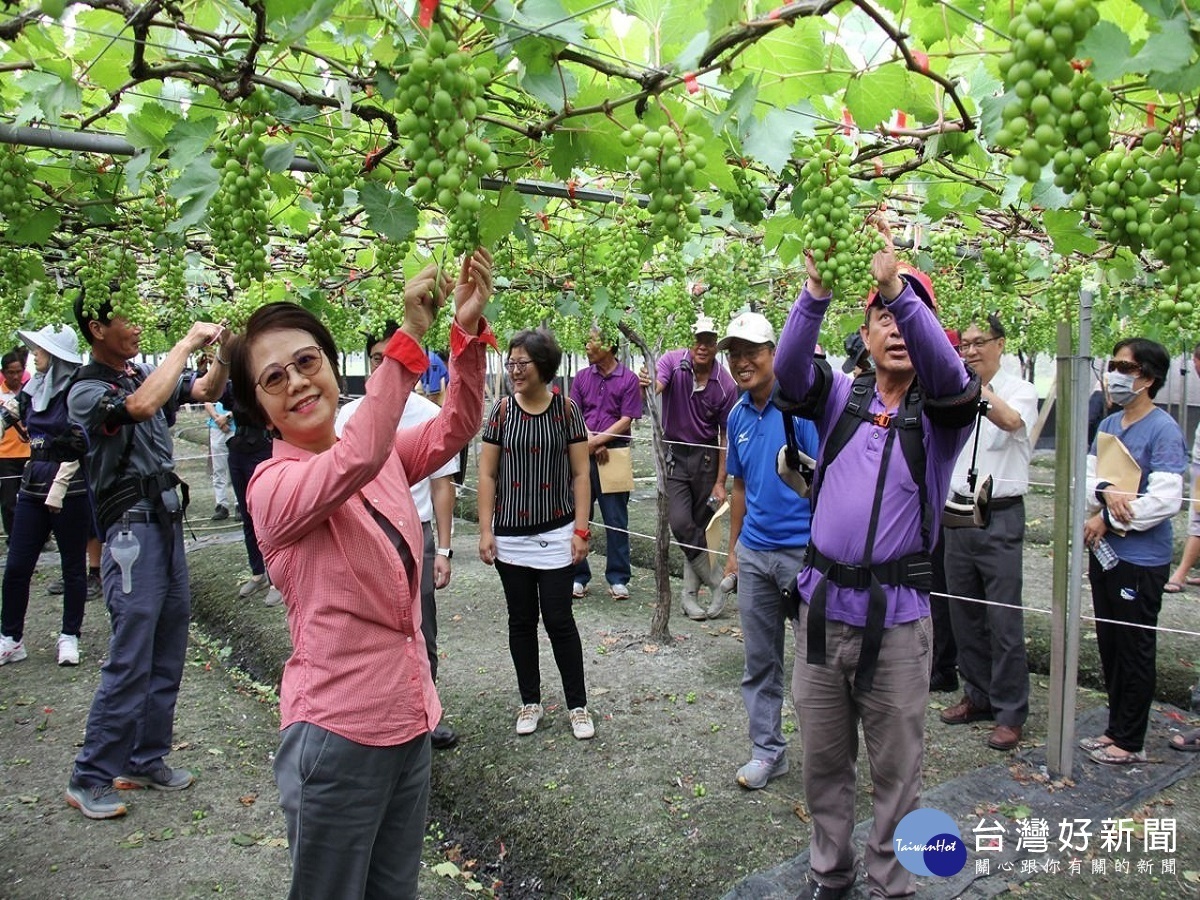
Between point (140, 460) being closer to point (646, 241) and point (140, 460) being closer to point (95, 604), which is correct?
point (646, 241)

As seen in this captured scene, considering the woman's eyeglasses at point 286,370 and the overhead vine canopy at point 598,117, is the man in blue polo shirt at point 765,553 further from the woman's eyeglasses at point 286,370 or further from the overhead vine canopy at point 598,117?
the woman's eyeglasses at point 286,370

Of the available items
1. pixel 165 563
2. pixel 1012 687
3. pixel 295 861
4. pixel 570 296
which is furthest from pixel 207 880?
pixel 570 296

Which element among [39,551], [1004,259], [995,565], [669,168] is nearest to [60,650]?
[39,551]

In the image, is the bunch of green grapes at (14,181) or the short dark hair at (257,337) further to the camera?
the bunch of green grapes at (14,181)

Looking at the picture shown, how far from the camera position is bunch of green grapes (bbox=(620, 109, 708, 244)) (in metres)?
1.57

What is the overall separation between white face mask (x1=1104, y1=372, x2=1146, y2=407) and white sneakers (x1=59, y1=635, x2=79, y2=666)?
227 inches

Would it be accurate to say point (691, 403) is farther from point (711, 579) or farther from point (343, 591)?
point (343, 591)

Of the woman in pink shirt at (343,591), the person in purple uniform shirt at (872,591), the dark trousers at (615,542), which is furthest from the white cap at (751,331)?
the dark trousers at (615,542)

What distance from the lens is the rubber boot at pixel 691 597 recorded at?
5.79m

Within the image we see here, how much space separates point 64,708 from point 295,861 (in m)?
3.42

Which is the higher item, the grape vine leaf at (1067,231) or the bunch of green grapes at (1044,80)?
the grape vine leaf at (1067,231)

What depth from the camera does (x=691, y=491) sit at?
588 centimetres

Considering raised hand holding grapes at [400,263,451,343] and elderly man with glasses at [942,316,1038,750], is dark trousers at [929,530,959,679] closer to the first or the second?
elderly man with glasses at [942,316,1038,750]

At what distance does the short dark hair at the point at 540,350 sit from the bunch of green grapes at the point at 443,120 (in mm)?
2418
